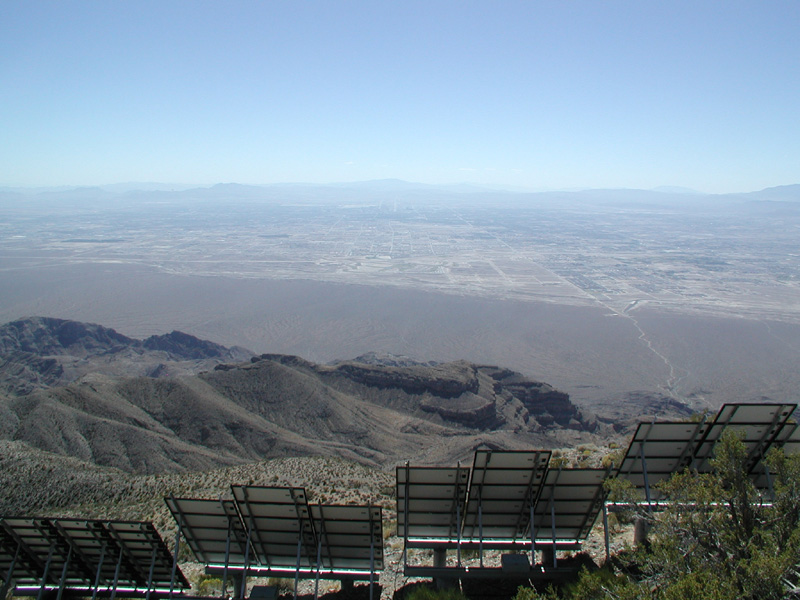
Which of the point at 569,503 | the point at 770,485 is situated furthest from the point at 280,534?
the point at 770,485

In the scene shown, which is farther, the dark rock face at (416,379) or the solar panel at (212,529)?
the dark rock face at (416,379)

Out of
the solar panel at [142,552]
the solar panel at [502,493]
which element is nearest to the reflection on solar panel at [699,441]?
the solar panel at [502,493]

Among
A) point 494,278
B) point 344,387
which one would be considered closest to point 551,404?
point 344,387

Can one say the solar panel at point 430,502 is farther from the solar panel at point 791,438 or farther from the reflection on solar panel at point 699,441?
the solar panel at point 791,438

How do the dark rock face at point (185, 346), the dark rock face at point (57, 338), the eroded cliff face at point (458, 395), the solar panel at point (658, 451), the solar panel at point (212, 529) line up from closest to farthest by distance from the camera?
the solar panel at point (212, 529)
the solar panel at point (658, 451)
the eroded cliff face at point (458, 395)
the dark rock face at point (57, 338)
the dark rock face at point (185, 346)

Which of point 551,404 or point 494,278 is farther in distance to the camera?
point 494,278

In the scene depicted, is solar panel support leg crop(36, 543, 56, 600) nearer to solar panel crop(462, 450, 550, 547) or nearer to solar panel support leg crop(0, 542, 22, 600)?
solar panel support leg crop(0, 542, 22, 600)

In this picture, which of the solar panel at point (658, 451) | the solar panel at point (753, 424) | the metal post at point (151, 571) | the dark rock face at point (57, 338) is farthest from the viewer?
the dark rock face at point (57, 338)

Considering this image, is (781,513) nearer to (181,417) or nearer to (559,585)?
(559,585)
